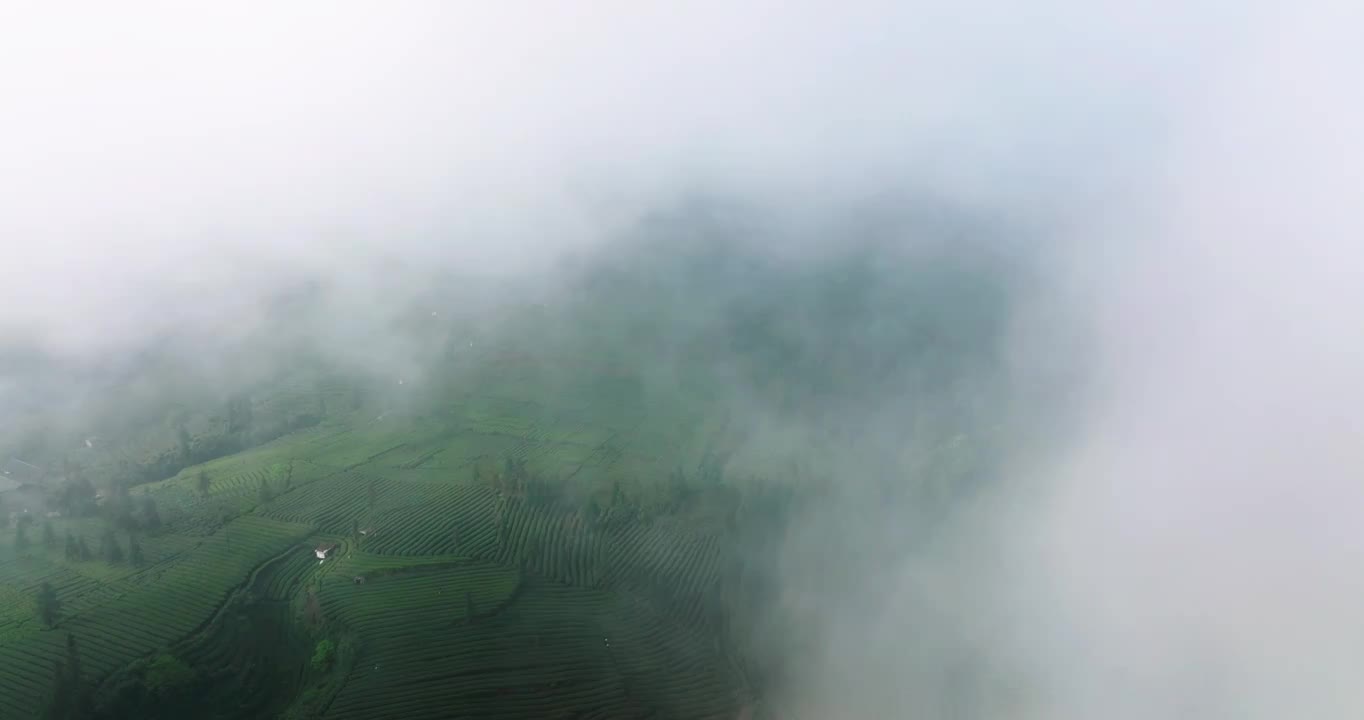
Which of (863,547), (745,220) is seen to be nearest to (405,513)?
(863,547)

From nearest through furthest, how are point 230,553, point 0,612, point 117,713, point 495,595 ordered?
1. point 117,713
2. point 0,612
3. point 495,595
4. point 230,553

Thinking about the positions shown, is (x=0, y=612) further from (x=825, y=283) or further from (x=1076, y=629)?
(x=825, y=283)

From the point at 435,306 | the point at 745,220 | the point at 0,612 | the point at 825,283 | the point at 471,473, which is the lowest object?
the point at 0,612

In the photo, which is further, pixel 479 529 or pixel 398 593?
pixel 479 529

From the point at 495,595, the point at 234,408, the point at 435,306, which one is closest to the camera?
the point at 495,595

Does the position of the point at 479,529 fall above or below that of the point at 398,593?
above

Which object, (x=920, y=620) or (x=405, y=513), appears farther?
(x=405, y=513)

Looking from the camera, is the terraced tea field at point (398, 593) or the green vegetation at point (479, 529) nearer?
the terraced tea field at point (398, 593)

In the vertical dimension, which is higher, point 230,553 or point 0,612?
point 230,553

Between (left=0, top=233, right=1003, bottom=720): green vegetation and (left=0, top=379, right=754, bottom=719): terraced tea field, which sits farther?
(left=0, top=233, right=1003, bottom=720): green vegetation
